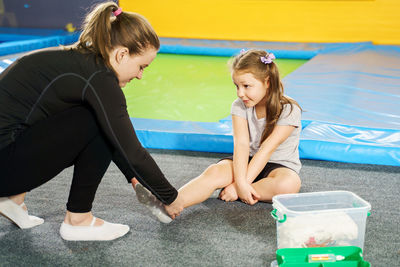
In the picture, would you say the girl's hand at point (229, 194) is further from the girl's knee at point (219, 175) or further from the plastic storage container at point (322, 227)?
the plastic storage container at point (322, 227)

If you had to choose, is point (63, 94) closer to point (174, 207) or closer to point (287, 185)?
point (174, 207)

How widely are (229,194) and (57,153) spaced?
64 cm

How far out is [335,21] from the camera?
4.78 m

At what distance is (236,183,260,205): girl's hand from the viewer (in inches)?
61.6

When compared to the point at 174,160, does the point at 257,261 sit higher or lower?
higher

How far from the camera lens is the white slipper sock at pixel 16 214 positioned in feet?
4.53

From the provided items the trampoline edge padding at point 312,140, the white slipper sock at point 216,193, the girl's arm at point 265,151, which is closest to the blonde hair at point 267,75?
the girl's arm at point 265,151

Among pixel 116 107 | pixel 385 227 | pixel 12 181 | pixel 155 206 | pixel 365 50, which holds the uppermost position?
pixel 116 107

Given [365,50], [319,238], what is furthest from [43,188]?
[365,50]

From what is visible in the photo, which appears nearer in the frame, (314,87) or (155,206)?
(155,206)

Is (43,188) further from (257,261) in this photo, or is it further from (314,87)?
(314,87)

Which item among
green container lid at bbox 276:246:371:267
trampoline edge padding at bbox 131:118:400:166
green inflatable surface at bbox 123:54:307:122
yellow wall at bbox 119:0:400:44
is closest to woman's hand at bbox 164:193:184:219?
green container lid at bbox 276:246:371:267

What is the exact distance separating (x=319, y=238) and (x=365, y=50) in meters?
3.41

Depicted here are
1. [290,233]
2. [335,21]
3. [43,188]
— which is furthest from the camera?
[335,21]
